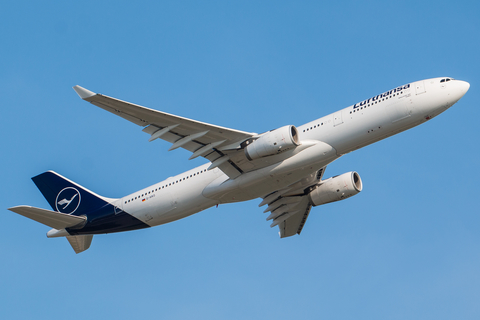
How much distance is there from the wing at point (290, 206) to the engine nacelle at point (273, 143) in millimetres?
8116

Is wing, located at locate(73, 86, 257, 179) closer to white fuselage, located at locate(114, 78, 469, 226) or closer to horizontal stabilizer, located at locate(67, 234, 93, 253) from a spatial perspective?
white fuselage, located at locate(114, 78, 469, 226)

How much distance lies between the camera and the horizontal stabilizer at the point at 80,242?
38.9m

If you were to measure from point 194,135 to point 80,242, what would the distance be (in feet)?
44.1

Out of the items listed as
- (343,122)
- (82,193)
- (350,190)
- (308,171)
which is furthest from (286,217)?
(82,193)

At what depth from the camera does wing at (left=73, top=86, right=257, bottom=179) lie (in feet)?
97.5

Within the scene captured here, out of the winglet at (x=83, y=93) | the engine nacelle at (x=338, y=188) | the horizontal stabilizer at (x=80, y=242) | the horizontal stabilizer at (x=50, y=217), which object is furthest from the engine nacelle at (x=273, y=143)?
the horizontal stabilizer at (x=80, y=242)

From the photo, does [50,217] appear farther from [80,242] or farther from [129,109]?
[129,109]

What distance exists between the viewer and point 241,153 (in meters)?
32.2

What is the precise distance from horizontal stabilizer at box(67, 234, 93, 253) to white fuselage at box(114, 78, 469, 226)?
8792 mm

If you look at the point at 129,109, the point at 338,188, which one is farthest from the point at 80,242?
the point at 338,188

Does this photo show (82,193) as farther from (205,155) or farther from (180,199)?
(205,155)

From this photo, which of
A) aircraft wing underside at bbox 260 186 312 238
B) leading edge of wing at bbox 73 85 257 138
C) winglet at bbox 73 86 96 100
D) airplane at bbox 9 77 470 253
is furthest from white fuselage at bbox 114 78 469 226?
winglet at bbox 73 86 96 100

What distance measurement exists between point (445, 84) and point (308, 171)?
29.1 ft

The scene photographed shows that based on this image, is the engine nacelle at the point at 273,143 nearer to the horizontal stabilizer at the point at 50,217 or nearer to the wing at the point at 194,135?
the wing at the point at 194,135
